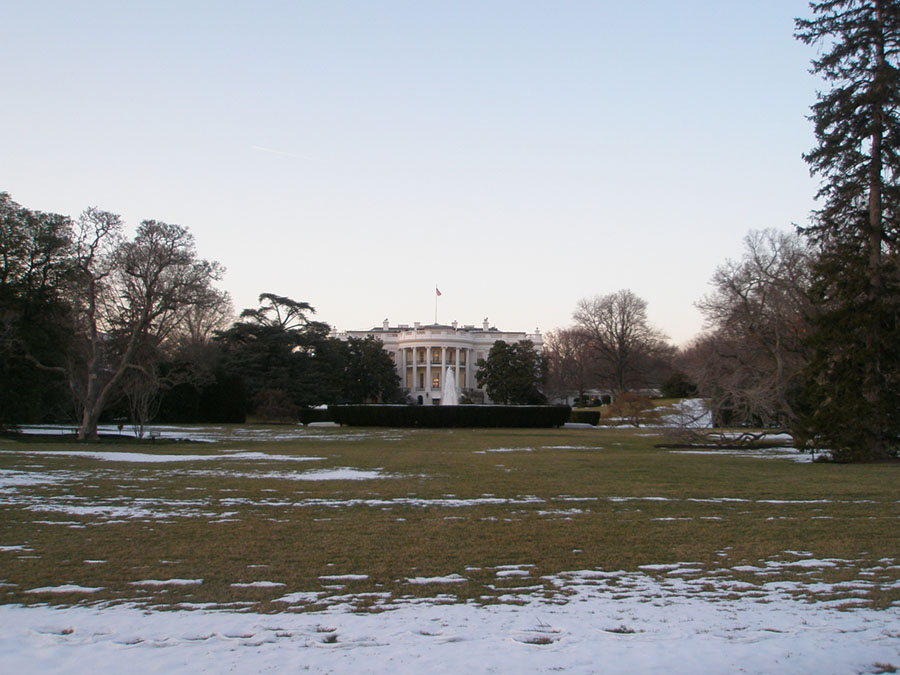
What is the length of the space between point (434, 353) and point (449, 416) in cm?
5222

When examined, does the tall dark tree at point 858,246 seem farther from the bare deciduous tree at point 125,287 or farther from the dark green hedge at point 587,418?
the dark green hedge at point 587,418

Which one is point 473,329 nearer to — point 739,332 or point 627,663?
point 739,332

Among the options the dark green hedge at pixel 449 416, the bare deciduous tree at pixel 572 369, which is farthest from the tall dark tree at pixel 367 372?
the dark green hedge at pixel 449 416

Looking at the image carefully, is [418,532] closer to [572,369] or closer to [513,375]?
[513,375]

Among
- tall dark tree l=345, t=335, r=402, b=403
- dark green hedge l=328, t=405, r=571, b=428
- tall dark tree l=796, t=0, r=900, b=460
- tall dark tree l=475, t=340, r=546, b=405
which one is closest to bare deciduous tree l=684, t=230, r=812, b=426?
tall dark tree l=796, t=0, r=900, b=460

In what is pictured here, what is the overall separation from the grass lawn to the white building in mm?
79690

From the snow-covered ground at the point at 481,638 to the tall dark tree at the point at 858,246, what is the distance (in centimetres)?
1577

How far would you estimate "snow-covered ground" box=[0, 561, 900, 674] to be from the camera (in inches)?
162

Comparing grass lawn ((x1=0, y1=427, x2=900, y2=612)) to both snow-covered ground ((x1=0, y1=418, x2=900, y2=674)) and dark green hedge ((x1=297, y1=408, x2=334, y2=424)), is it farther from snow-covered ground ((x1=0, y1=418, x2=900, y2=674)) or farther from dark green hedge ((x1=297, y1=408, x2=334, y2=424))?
dark green hedge ((x1=297, y1=408, x2=334, y2=424))

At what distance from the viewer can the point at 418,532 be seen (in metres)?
8.41

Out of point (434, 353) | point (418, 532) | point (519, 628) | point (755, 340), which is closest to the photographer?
point (519, 628)

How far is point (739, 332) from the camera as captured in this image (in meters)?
29.2

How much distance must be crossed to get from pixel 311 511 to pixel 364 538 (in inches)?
91.1

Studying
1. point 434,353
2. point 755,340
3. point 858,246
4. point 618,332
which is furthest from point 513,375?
point 858,246
